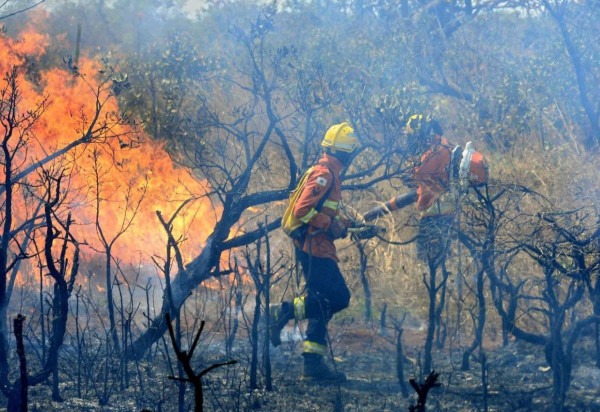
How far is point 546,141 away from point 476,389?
256 inches

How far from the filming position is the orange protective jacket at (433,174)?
8023 mm

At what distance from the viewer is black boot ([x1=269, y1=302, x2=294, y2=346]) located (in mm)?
6629

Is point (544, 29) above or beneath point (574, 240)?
above

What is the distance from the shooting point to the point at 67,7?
77.4 feet

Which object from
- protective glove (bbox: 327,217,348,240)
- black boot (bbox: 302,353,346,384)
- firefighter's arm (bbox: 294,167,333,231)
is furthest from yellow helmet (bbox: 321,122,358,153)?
black boot (bbox: 302,353,346,384)

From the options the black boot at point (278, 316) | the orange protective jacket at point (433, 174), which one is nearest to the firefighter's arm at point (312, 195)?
the black boot at point (278, 316)

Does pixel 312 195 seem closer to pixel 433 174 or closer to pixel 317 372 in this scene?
pixel 317 372

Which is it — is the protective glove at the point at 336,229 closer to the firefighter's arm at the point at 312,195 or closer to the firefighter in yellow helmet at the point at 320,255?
the firefighter in yellow helmet at the point at 320,255

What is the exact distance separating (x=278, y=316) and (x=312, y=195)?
3.56ft

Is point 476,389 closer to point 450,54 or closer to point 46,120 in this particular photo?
point 46,120

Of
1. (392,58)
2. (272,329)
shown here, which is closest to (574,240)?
(272,329)

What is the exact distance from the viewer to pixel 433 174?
321 inches

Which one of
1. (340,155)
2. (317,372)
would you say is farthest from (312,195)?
(317,372)

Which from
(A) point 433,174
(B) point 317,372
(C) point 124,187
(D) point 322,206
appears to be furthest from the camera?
(C) point 124,187
